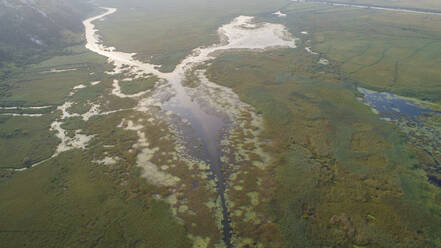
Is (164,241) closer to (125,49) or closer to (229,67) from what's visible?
(229,67)

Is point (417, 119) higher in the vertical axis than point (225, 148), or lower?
higher

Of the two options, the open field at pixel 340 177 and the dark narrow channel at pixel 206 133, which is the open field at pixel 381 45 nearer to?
the open field at pixel 340 177

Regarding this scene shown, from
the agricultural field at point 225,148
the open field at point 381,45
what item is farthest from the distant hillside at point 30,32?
the open field at point 381,45

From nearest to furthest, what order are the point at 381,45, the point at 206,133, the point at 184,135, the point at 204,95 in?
the point at 184,135 < the point at 206,133 < the point at 204,95 < the point at 381,45

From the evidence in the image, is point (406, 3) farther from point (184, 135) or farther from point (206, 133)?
point (184, 135)

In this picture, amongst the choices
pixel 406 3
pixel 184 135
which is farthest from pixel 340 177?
pixel 406 3

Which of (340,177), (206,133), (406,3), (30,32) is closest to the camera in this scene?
(340,177)

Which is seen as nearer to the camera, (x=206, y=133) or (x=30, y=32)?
(x=206, y=133)
